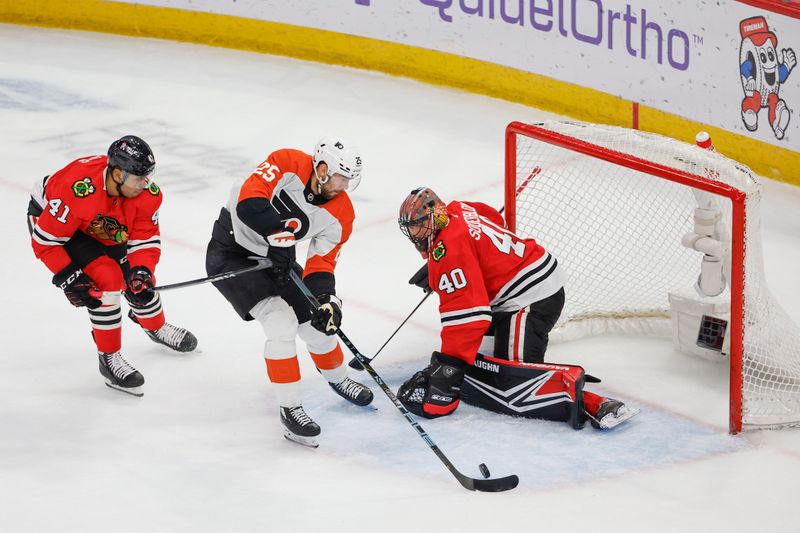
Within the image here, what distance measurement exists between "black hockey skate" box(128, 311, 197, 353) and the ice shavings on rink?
652 millimetres

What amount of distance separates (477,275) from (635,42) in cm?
Result: 274

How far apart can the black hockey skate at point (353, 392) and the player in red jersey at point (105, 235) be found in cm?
70

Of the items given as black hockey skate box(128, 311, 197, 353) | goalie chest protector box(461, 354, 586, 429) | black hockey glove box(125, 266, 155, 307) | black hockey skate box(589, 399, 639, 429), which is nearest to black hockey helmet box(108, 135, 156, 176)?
black hockey glove box(125, 266, 155, 307)

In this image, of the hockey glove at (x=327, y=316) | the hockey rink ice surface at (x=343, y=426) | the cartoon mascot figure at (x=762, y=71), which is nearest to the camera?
the hockey rink ice surface at (x=343, y=426)

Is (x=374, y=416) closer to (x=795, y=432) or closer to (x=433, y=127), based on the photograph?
(x=795, y=432)

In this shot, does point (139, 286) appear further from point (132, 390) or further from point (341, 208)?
point (341, 208)

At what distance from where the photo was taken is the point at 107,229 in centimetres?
404

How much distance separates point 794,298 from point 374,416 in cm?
194

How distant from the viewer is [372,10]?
7266 millimetres

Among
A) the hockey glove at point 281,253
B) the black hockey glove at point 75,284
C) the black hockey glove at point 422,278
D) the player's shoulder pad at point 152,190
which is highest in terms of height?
the player's shoulder pad at point 152,190

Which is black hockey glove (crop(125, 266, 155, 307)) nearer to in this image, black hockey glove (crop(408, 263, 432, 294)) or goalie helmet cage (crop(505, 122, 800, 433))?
black hockey glove (crop(408, 263, 432, 294))

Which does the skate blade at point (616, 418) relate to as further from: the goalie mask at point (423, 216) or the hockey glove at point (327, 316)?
the hockey glove at point (327, 316)

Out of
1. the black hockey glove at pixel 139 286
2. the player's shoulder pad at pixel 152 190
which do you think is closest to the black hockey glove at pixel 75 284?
the black hockey glove at pixel 139 286

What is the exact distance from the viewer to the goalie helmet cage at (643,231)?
3.84 meters
